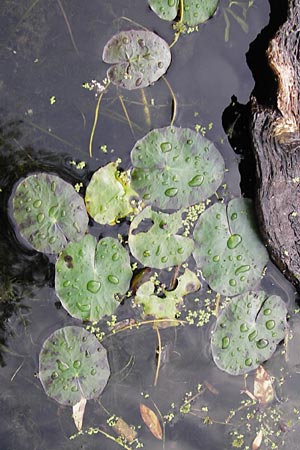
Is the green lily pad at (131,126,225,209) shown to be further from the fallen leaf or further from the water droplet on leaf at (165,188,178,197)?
the fallen leaf

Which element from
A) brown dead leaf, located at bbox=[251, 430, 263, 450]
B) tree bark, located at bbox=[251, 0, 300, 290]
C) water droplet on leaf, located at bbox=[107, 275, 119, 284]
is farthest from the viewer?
brown dead leaf, located at bbox=[251, 430, 263, 450]

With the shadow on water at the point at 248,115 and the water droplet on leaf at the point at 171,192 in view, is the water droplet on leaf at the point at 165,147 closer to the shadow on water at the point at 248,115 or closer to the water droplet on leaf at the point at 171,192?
the water droplet on leaf at the point at 171,192

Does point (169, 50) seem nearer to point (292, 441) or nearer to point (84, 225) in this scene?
point (84, 225)

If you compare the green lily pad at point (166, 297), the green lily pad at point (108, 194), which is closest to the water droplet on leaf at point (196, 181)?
the green lily pad at point (108, 194)

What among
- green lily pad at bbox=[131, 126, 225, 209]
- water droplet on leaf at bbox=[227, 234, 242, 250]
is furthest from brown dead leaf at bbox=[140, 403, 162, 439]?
green lily pad at bbox=[131, 126, 225, 209]

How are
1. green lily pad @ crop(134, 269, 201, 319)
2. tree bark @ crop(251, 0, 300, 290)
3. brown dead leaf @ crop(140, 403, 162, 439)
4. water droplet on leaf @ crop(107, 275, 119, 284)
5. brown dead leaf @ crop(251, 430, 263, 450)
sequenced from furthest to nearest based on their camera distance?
brown dead leaf @ crop(251, 430, 263, 450) → brown dead leaf @ crop(140, 403, 162, 439) → green lily pad @ crop(134, 269, 201, 319) → water droplet on leaf @ crop(107, 275, 119, 284) → tree bark @ crop(251, 0, 300, 290)

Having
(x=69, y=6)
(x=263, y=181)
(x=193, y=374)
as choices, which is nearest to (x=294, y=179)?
(x=263, y=181)

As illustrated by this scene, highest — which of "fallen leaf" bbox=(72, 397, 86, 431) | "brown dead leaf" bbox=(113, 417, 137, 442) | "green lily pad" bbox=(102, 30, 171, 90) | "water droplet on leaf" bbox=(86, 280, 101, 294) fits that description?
"green lily pad" bbox=(102, 30, 171, 90)
